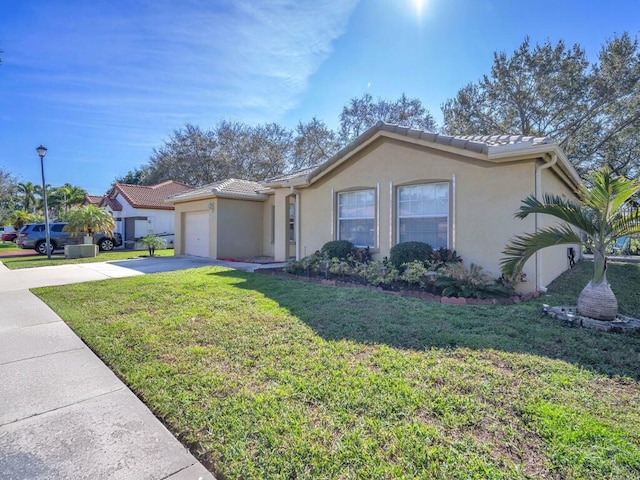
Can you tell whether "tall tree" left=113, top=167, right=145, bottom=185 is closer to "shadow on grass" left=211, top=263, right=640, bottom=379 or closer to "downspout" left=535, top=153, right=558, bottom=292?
"shadow on grass" left=211, top=263, right=640, bottom=379

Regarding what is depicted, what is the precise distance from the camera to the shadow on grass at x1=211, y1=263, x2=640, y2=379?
4.07m

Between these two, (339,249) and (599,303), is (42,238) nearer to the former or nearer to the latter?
(339,249)

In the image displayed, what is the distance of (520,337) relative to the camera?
458cm

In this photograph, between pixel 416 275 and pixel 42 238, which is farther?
pixel 42 238

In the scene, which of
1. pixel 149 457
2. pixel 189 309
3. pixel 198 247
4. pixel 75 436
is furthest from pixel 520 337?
pixel 198 247

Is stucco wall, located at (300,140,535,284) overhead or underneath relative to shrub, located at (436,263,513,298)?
overhead

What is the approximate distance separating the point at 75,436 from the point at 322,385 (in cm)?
209

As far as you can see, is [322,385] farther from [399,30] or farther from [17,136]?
[17,136]

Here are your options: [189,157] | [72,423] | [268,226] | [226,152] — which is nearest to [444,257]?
[72,423]

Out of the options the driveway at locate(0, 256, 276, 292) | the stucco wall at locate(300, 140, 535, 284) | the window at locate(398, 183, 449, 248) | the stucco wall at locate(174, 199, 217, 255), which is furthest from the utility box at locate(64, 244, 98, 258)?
the window at locate(398, 183, 449, 248)

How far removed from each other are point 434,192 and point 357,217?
2.51 metres

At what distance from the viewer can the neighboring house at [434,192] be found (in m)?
7.44

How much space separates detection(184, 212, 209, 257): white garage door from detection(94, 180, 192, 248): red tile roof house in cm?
791

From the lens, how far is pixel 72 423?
2.87 meters
